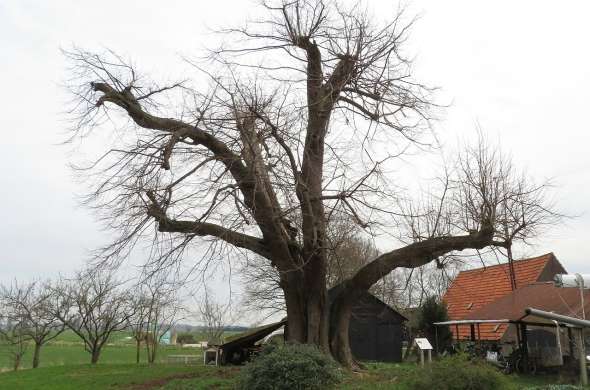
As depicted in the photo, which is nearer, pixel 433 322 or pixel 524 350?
pixel 524 350

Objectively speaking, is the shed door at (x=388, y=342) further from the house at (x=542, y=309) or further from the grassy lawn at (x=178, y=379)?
the grassy lawn at (x=178, y=379)

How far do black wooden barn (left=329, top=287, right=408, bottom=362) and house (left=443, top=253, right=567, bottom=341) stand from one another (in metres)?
3.34

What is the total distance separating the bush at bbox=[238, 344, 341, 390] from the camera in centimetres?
1247

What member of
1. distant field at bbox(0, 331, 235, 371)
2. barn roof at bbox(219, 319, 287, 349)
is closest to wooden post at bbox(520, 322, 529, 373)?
barn roof at bbox(219, 319, 287, 349)

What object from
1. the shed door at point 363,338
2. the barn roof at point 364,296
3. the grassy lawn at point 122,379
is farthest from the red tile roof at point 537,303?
the grassy lawn at point 122,379

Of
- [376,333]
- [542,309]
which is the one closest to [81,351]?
[376,333]

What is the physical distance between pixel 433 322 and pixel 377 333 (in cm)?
321

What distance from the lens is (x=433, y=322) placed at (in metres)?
33.9

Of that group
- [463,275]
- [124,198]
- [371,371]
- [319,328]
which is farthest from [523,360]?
[463,275]

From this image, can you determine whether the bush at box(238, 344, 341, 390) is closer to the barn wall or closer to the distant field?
the barn wall

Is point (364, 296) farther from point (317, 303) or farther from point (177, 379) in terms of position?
point (177, 379)

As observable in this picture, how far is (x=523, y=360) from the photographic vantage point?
71.8ft

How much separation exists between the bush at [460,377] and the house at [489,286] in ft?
65.1

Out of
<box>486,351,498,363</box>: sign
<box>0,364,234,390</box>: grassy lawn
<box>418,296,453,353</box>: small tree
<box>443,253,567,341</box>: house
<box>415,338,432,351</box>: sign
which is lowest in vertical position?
<box>0,364,234,390</box>: grassy lawn
